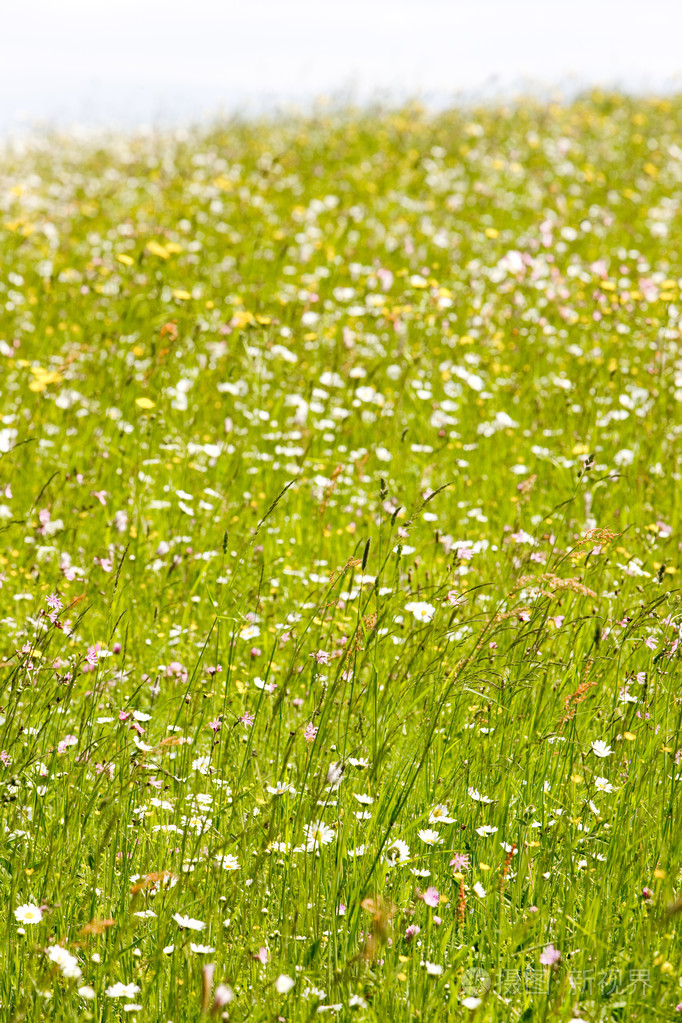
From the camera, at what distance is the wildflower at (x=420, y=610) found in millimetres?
3496

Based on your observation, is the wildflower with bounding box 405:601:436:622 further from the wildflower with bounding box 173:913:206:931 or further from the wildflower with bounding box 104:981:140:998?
the wildflower with bounding box 104:981:140:998

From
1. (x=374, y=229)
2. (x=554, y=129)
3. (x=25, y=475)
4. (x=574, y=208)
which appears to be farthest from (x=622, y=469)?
(x=554, y=129)

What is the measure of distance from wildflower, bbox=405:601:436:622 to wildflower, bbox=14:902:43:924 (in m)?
1.64

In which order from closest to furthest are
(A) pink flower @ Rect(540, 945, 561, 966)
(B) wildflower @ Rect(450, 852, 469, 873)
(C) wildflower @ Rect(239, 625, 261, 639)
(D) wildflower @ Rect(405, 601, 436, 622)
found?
(A) pink flower @ Rect(540, 945, 561, 966) → (B) wildflower @ Rect(450, 852, 469, 873) → (C) wildflower @ Rect(239, 625, 261, 639) → (D) wildflower @ Rect(405, 601, 436, 622)

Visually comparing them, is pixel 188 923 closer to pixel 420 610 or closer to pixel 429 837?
pixel 429 837

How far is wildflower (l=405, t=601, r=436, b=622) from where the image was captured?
138 inches

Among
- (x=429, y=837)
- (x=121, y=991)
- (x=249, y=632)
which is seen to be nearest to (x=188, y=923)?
(x=121, y=991)

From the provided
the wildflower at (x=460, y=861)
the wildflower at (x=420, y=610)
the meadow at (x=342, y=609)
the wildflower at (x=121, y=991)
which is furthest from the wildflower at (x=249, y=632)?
the wildflower at (x=121, y=991)

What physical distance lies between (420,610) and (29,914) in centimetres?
177

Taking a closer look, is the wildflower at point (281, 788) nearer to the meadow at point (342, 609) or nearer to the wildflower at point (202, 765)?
the meadow at point (342, 609)

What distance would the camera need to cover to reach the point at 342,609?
381 cm

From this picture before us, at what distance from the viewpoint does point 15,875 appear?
214 cm

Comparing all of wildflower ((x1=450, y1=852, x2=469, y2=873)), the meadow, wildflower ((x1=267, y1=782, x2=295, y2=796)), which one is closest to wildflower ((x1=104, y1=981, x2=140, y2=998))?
the meadow

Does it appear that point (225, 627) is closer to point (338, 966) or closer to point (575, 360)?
point (338, 966)
